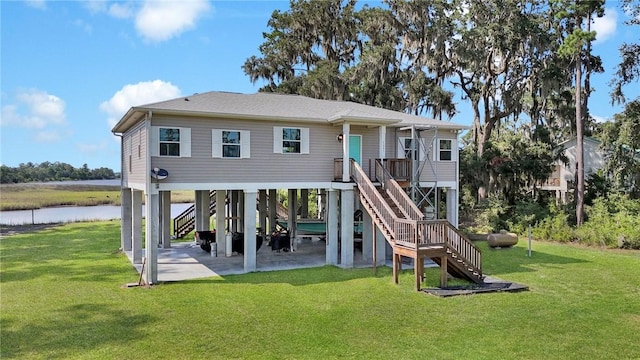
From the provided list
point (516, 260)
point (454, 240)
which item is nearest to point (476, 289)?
point (454, 240)

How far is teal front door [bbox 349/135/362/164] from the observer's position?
594 inches

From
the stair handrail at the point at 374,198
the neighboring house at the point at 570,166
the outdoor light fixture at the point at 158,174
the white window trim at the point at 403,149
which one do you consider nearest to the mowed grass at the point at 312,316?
the stair handrail at the point at 374,198

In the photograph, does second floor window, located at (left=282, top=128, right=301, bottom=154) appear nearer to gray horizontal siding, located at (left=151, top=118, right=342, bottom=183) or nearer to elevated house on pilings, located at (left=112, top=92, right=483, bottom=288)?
elevated house on pilings, located at (left=112, top=92, right=483, bottom=288)

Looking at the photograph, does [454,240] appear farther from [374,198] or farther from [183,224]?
[183,224]

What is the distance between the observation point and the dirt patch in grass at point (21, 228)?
934 inches

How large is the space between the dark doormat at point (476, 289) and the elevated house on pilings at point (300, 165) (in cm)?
32

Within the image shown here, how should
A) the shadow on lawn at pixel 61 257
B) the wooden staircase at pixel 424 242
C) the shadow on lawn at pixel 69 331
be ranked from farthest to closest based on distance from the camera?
the shadow on lawn at pixel 61 257
the wooden staircase at pixel 424 242
the shadow on lawn at pixel 69 331

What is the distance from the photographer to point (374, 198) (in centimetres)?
1323

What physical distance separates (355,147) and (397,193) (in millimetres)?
2648

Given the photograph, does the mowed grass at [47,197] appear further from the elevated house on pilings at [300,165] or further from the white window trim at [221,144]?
the white window trim at [221,144]

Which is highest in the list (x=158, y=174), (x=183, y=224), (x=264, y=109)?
(x=264, y=109)

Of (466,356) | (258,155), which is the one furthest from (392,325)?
(258,155)

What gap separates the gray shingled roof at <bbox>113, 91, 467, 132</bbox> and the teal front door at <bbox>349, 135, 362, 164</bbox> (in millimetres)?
857

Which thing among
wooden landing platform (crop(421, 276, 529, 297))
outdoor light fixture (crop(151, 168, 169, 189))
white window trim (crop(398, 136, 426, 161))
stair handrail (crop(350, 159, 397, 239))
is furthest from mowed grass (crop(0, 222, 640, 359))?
white window trim (crop(398, 136, 426, 161))
